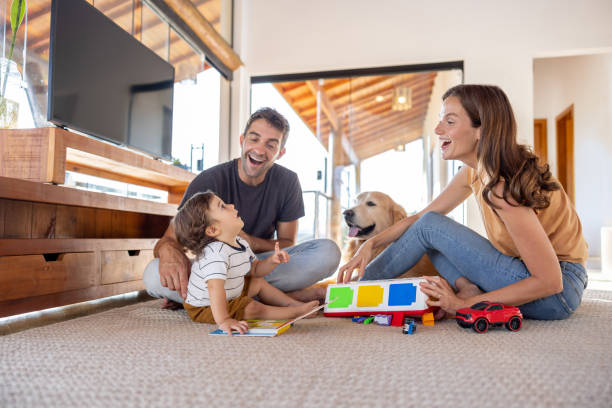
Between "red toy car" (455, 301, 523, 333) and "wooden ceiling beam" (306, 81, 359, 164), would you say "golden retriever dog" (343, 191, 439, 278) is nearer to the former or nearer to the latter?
"red toy car" (455, 301, 523, 333)

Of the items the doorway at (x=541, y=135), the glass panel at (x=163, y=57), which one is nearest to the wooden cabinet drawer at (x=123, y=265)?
the glass panel at (x=163, y=57)

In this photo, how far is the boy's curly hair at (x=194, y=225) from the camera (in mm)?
1435

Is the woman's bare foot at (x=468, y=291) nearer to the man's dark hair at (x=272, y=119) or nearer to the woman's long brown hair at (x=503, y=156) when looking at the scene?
the woman's long brown hair at (x=503, y=156)

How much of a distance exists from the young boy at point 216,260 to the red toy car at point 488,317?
48cm

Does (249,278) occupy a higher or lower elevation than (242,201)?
lower

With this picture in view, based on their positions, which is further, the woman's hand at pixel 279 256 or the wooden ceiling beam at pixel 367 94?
the wooden ceiling beam at pixel 367 94

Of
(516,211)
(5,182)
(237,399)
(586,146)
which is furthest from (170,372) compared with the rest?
(586,146)

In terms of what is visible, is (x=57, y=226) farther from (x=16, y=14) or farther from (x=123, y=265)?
(x=16, y=14)

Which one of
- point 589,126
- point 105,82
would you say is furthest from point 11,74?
point 589,126

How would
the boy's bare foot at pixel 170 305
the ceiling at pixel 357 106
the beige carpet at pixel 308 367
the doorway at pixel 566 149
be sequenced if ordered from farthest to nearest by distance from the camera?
the doorway at pixel 566 149, the ceiling at pixel 357 106, the boy's bare foot at pixel 170 305, the beige carpet at pixel 308 367

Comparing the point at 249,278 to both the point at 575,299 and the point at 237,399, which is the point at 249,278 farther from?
the point at 575,299

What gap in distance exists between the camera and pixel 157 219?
106 inches

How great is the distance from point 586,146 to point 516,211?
5210 mm

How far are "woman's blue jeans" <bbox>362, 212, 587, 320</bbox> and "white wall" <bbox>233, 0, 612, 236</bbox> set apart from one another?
7.60ft
